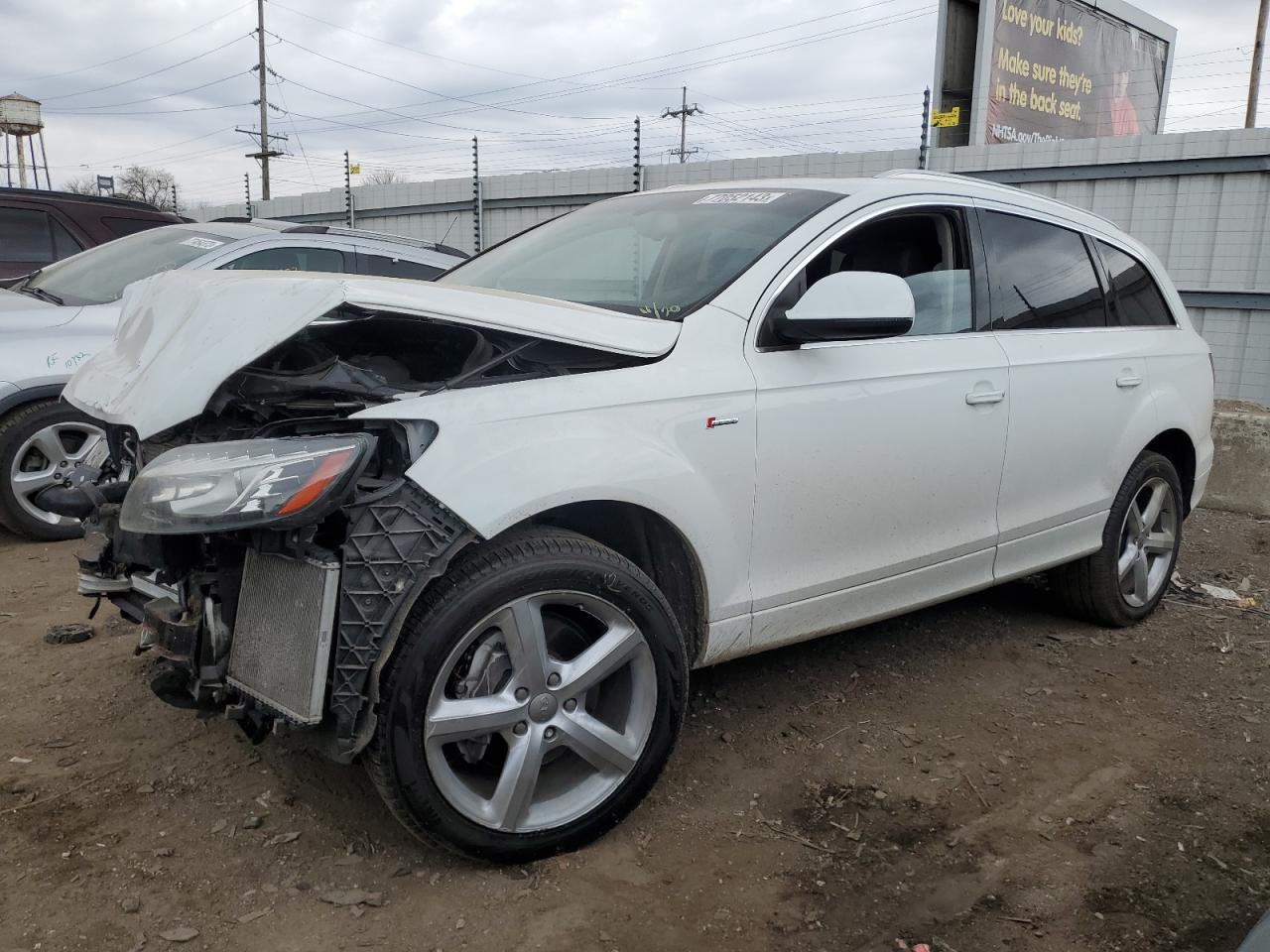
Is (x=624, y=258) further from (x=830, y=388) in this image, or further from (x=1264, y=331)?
(x=1264, y=331)

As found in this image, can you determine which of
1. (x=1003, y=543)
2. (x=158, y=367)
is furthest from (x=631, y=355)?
(x=1003, y=543)

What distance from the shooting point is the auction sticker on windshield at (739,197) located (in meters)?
3.34

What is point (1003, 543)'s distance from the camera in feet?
12.1

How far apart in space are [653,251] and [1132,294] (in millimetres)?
2344

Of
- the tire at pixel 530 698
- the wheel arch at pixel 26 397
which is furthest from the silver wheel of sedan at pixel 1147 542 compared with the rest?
the wheel arch at pixel 26 397

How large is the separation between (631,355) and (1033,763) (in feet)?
6.14

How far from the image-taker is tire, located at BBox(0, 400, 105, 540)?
494 centimetres

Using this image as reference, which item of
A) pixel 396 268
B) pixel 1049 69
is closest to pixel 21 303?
pixel 396 268

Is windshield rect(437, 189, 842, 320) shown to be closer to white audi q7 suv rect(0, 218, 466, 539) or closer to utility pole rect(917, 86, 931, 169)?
white audi q7 suv rect(0, 218, 466, 539)

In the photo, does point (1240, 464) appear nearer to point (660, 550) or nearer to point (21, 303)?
point (660, 550)

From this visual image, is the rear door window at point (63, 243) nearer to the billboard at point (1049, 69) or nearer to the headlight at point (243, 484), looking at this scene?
the headlight at point (243, 484)

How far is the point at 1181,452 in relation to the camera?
4.63 m

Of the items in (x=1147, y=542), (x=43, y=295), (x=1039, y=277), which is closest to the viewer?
(x=1039, y=277)

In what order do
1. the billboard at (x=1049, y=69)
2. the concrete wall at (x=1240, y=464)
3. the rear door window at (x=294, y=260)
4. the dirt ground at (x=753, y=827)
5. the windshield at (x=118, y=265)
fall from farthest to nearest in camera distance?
1. the billboard at (x=1049, y=69)
2. the concrete wall at (x=1240, y=464)
3. the rear door window at (x=294, y=260)
4. the windshield at (x=118, y=265)
5. the dirt ground at (x=753, y=827)
